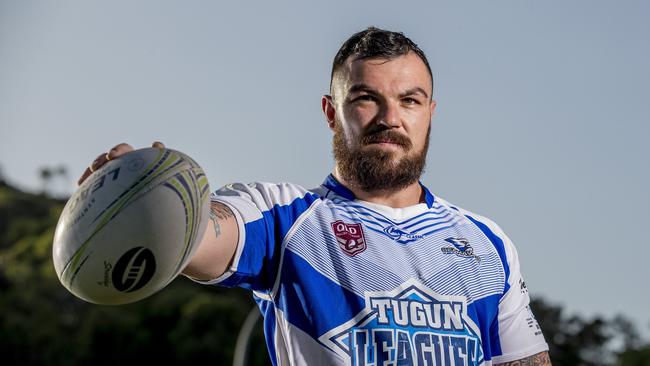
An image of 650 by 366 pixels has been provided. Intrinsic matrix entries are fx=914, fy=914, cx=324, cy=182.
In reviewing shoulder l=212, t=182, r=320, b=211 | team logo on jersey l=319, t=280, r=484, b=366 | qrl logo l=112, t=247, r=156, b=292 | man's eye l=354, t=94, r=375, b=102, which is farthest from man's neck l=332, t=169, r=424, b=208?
qrl logo l=112, t=247, r=156, b=292

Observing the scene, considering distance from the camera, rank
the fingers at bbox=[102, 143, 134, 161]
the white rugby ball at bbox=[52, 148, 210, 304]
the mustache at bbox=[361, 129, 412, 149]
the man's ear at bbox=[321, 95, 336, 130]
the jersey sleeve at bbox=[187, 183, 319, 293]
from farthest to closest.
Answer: the man's ear at bbox=[321, 95, 336, 130] < the mustache at bbox=[361, 129, 412, 149] < the jersey sleeve at bbox=[187, 183, 319, 293] < the fingers at bbox=[102, 143, 134, 161] < the white rugby ball at bbox=[52, 148, 210, 304]

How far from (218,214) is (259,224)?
0.85 ft

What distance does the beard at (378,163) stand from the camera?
4.23 metres

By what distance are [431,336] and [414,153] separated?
2.87ft

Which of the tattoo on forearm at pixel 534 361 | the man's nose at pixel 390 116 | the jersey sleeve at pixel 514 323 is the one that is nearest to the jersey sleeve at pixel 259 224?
the man's nose at pixel 390 116

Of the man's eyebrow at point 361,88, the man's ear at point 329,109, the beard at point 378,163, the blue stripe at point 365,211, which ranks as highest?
the man's eyebrow at point 361,88

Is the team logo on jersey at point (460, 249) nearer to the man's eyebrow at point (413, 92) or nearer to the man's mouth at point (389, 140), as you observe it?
the man's mouth at point (389, 140)

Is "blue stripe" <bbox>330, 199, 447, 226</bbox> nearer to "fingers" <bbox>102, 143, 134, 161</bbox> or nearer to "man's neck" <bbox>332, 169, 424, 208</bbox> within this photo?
"man's neck" <bbox>332, 169, 424, 208</bbox>

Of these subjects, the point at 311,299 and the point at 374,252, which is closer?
the point at 311,299

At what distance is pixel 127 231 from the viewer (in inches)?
122

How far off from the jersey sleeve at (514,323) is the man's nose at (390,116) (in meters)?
0.81

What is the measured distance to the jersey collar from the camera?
4355 millimetres

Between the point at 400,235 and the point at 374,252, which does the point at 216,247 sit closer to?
the point at 374,252

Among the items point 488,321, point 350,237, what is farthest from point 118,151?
point 488,321
